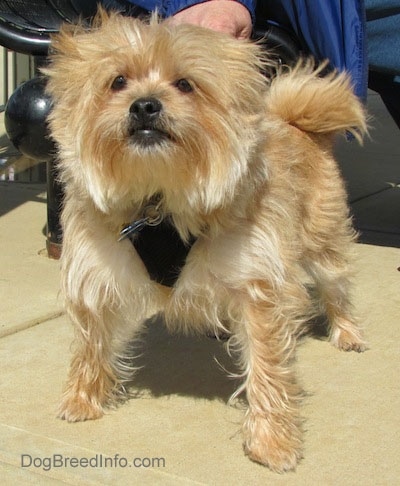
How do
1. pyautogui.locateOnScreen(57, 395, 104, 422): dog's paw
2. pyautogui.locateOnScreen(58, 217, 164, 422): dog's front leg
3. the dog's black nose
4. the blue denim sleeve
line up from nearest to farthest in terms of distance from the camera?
the dog's black nose
pyautogui.locateOnScreen(58, 217, 164, 422): dog's front leg
pyautogui.locateOnScreen(57, 395, 104, 422): dog's paw
the blue denim sleeve

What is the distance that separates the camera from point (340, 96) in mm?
4176

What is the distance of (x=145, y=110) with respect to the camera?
2.85 m

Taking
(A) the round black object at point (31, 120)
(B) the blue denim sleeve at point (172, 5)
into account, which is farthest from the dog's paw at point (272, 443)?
(A) the round black object at point (31, 120)

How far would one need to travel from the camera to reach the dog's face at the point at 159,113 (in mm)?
2920

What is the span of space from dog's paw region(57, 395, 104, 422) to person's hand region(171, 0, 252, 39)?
5.86ft

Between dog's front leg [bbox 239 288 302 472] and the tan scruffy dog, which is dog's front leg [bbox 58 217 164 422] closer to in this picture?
the tan scruffy dog

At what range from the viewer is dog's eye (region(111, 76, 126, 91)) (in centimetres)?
303

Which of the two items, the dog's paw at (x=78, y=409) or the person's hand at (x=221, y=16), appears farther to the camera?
the person's hand at (x=221, y=16)

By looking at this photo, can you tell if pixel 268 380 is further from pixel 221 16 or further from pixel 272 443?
pixel 221 16

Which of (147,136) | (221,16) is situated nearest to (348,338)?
(221,16)

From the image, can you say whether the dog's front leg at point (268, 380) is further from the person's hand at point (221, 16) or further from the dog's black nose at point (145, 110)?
the person's hand at point (221, 16)

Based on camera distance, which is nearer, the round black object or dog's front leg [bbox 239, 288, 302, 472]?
dog's front leg [bbox 239, 288, 302, 472]

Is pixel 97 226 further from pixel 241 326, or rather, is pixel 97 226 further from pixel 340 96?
pixel 340 96

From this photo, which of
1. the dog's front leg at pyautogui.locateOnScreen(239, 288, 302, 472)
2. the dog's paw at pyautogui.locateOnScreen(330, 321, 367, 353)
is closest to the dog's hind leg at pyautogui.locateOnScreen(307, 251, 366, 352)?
the dog's paw at pyautogui.locateOnScreen(330, 321, 367, 353)
